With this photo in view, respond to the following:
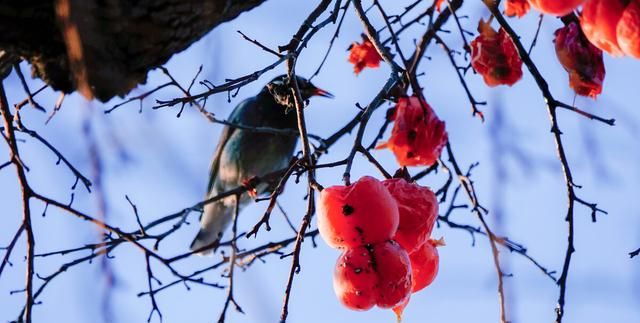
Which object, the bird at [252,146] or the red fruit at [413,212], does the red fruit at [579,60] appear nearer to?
the red fruit at [413,212]

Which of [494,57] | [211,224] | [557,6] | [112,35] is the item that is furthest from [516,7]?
[211,224]

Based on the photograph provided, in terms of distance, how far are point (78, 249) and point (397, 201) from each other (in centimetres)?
108

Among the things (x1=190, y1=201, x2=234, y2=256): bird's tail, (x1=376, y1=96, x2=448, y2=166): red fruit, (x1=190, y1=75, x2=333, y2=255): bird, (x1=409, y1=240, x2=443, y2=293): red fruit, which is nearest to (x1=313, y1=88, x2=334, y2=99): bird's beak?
(x1=190, y1=75, x2=333, y2=255): bird

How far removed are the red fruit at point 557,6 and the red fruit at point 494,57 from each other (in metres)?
0.79

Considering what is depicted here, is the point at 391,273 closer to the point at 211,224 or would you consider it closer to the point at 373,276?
the point at 373,276

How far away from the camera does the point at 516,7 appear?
2383 mm

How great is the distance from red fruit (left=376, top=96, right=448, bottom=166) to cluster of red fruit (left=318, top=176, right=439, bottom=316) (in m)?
0.57

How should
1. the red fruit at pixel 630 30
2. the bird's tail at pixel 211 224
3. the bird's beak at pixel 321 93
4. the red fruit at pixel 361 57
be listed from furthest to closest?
1. the bird's tail at pixel 211 224
2. the bird's beak at pixel 321 93
3. the red fruit at pixel 361 57
4. the red fruit at pixel 630 30

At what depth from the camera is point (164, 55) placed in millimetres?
1618

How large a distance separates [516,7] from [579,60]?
28 cm

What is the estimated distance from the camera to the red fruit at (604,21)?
5.42ft

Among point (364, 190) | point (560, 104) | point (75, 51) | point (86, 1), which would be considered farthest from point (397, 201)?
point (75, 51)

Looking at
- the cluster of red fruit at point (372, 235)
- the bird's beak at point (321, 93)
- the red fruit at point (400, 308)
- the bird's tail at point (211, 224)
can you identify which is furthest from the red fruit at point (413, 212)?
the bird's tail at point (211, 224)

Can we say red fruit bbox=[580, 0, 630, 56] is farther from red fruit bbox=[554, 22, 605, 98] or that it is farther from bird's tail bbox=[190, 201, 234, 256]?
bird's tail bbox=[190, 201, 234, 256]
